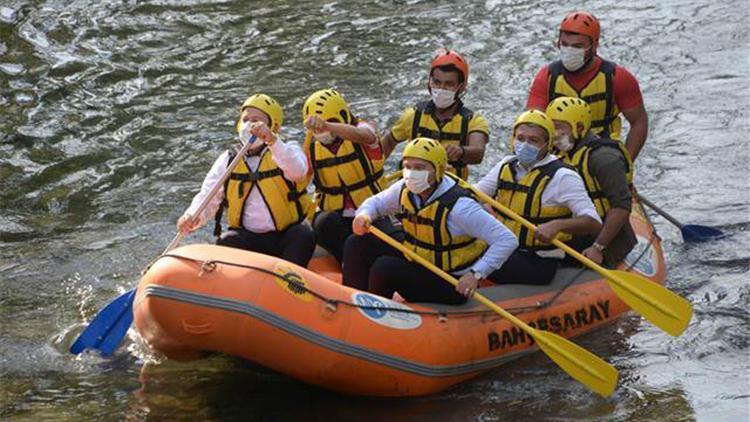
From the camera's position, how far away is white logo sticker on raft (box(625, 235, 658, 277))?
766 cm

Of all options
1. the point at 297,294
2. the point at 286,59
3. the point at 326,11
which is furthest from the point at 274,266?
the point at 326,11

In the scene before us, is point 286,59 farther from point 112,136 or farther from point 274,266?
point 274,266

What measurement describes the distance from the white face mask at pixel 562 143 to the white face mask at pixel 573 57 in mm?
827

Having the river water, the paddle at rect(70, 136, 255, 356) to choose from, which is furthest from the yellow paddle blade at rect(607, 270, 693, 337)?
the paddle at rect(70, 136, 255, 356)

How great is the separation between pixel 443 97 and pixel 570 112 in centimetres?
76

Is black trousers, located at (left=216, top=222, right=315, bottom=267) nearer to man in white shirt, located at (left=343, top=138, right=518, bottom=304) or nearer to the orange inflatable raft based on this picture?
man in white shirt, located at (left=343, top=138, right=518, bottom=304)

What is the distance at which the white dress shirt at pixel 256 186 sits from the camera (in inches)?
264

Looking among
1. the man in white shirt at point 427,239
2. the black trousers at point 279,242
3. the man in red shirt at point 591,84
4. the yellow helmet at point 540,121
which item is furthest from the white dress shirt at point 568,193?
the black trousers at point 279,242

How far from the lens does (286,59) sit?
13.5m

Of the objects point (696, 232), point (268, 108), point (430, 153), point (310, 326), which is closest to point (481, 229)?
point (430, 153)

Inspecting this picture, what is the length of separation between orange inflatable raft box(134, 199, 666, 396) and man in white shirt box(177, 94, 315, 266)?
644mm

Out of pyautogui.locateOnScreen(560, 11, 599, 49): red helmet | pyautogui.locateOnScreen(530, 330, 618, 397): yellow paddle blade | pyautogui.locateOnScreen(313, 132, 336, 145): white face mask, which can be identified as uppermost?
pyautogui.locateOnScreen(560, 11, 599, 49): red helmet

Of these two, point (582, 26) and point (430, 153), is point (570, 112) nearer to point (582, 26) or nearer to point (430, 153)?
point (582, 26)

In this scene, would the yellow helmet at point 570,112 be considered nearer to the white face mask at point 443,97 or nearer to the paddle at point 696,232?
the white face mask at point 443,97
